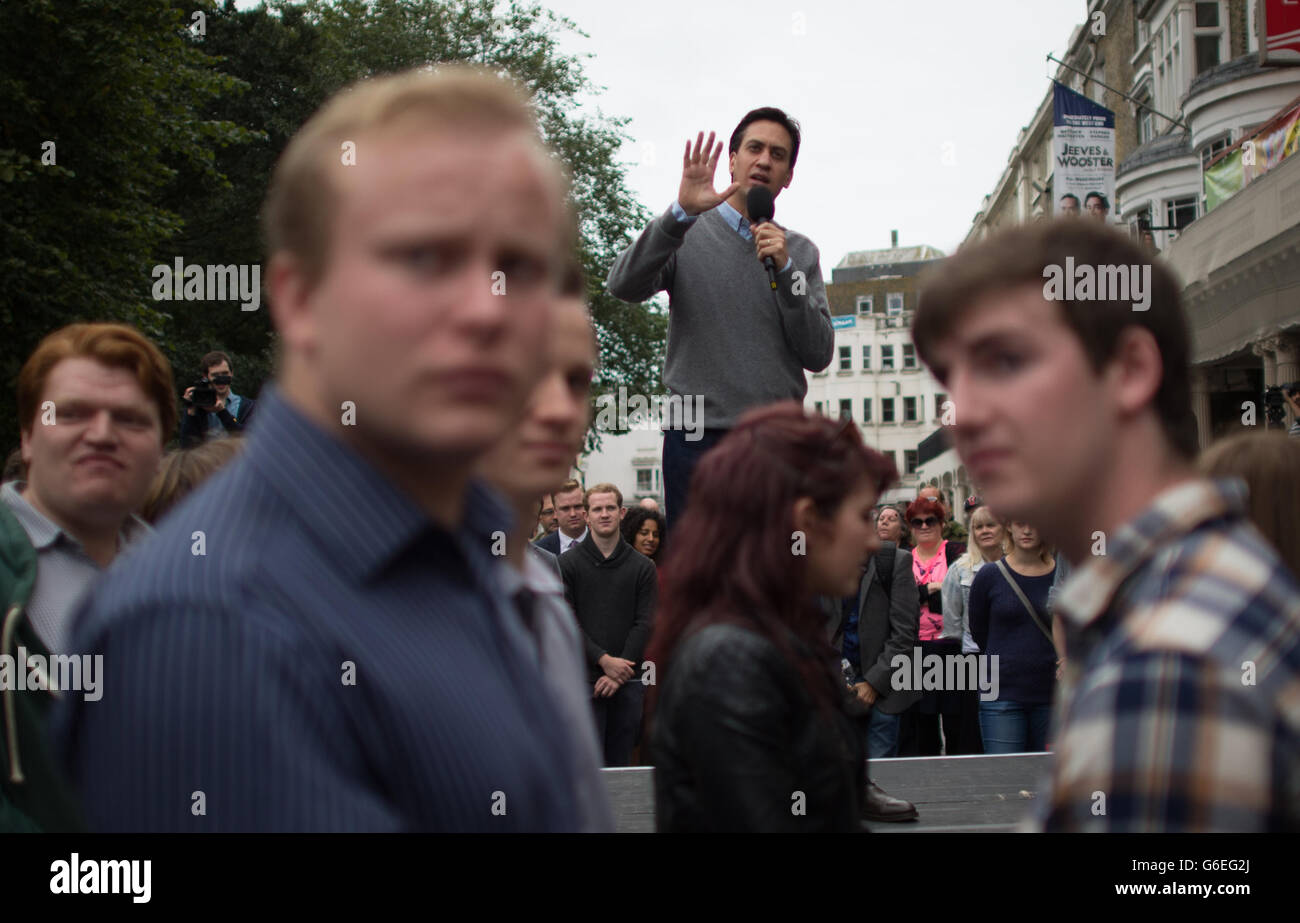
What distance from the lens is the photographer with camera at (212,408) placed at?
6051 millimetres

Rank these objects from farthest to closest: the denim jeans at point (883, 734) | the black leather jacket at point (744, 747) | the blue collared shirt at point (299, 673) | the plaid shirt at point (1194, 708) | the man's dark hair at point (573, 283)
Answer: the denim jeans at point (883, 734) < the black leather jacket at point (744, 747) < the man's dark hair at point (573, 283) < the plaid shirt at point (1194, 708) < the blue collared shirt at point (299, 673)

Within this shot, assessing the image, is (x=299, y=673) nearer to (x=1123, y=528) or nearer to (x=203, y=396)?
(x=1123, y=528)

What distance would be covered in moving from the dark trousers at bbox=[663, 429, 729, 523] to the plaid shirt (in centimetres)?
330

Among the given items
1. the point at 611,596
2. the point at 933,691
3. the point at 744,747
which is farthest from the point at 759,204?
the point at 933,691

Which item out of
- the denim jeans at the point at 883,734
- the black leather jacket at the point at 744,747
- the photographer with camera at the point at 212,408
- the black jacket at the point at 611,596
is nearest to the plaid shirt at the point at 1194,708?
the black leather jacket at the point at 744,747

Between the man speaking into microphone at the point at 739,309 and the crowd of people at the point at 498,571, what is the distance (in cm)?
180

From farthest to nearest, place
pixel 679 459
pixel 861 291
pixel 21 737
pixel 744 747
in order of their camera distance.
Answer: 1. pixel 861 291
2. pixel 679 459
3. pixel 744 747
4. pixel 21 737

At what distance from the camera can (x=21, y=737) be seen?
7.78 feet

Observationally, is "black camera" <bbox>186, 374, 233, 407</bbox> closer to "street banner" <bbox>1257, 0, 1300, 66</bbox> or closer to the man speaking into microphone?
the man speaking into microphone

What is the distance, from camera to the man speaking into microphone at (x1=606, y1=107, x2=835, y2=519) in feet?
15.2

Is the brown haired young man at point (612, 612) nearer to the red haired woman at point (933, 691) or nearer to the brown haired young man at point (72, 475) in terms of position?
the red haired woman at point (933, 691)

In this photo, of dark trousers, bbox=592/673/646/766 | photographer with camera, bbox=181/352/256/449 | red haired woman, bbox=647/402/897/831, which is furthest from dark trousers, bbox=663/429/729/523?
dark trousers, bbox=592/673/646/766

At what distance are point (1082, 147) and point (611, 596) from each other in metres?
21.8

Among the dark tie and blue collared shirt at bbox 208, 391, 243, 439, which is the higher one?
blue collared shirt at bbox 208, 391, 243, 439
